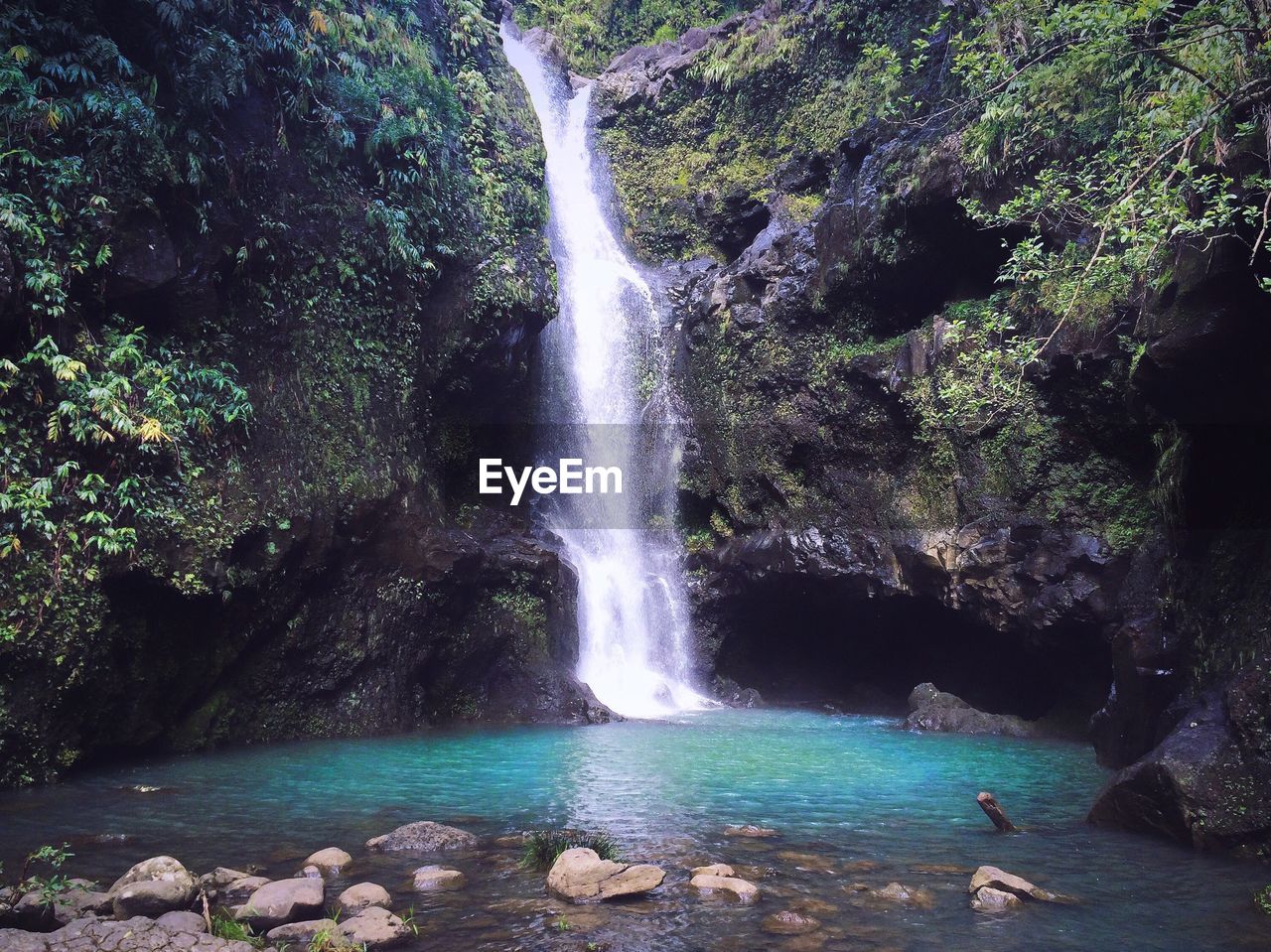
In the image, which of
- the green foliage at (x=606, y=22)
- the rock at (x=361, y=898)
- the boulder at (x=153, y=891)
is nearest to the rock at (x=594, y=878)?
the rock at (x=361, y=898)

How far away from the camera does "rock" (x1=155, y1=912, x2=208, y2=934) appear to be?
13.3 feet

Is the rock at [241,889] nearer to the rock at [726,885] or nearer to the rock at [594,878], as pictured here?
the rock at [594,878]

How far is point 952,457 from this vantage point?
1469cm

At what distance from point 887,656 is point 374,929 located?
47.4 feet

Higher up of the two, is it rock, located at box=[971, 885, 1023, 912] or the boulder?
the boulder

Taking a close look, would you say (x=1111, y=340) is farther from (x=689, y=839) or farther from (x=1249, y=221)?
(x=689, y=839)

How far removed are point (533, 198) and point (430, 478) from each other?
7.87 metres

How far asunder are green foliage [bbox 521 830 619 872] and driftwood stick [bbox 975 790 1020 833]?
2.99m

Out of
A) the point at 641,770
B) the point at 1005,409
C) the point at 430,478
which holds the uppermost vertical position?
the point at 1005,409

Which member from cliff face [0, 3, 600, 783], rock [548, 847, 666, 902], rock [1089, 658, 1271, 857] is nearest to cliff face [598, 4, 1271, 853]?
rock [1089, 658, 1271, 857]

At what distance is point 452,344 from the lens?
48.5ft

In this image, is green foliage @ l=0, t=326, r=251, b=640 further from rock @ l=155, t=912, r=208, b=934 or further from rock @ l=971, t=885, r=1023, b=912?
rock @ l=971, t=885, r=1023, b=912

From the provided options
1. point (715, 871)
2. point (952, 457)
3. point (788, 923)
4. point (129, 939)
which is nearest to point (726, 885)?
point (715, 871)

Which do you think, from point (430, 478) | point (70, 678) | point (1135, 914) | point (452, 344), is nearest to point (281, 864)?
point (70, 678)
